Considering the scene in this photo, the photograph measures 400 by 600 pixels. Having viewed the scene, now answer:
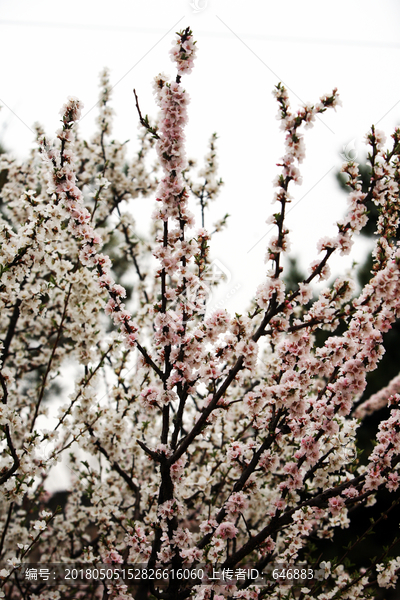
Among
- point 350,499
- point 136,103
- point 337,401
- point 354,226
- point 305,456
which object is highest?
point 136,103

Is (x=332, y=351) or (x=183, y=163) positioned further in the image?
(x=332, y=351)

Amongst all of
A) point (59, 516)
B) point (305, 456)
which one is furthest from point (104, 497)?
point (305, 456)

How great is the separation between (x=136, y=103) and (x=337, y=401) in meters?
2.01

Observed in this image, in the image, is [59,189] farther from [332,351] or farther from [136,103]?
[332,351]

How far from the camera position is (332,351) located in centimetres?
258

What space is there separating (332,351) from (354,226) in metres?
0.77

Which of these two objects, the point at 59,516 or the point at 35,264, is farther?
the point at 59,516

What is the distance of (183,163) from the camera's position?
229 cm

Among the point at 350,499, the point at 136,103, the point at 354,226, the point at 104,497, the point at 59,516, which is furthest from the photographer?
the point at 59,516

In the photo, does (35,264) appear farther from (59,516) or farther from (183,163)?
(59,516)

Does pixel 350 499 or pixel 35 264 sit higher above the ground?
pixel 35 264

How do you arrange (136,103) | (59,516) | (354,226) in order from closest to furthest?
1. (136,103)
2. (354,226)
3. (59,516)

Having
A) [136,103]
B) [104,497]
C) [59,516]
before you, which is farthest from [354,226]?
[59,516]

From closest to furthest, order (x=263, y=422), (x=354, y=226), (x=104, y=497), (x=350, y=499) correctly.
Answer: (x=354, y=226), (x=350, y=499), (x=263, y=422), (x=104, y=497)
